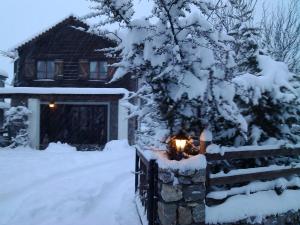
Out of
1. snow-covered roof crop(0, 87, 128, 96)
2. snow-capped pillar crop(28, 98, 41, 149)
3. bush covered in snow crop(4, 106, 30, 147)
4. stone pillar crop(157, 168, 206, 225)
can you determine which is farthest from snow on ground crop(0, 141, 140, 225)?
snow-covered roof crop(0, 87, 128, 96)

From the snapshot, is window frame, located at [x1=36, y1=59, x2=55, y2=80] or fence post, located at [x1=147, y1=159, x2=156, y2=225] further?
window frame, located at [x1=36, y1=59, x2=55, y2=80]

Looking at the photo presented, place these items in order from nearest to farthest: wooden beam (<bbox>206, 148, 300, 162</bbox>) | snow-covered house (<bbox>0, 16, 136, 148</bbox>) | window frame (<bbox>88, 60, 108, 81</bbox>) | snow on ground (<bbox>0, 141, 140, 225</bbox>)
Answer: wooden beam (<bbox>206, 148, 300, 162</bbox>) → snow on ground (<bbox>0, 141, 140, 225</bbox>) → snow-covered house (<bbox>0, 16, 136, 148</bbox>) → window frame (<bbox>88, 60, 108, 81</bbox>)

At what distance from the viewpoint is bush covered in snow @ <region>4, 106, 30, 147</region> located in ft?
55.9

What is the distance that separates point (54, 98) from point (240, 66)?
12.6 m

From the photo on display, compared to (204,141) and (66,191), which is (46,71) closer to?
(66,191)

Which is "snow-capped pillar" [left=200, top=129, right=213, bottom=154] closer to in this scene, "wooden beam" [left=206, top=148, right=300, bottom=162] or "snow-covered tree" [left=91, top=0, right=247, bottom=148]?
"wooden beam" [left=206, top=148, right=300, bottom=162]

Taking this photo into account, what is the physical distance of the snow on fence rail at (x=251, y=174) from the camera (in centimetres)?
509

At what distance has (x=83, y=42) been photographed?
20125 mm

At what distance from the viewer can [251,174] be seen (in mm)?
5484

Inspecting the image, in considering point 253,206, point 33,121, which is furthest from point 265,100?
point 33,121

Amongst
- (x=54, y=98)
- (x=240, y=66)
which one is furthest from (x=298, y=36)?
(x=54, y=98)

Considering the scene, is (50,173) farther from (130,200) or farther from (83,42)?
(83,42)

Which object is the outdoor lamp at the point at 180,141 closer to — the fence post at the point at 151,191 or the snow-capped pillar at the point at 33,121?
the fence post at the point at 151,191

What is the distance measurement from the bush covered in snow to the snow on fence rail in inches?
536
